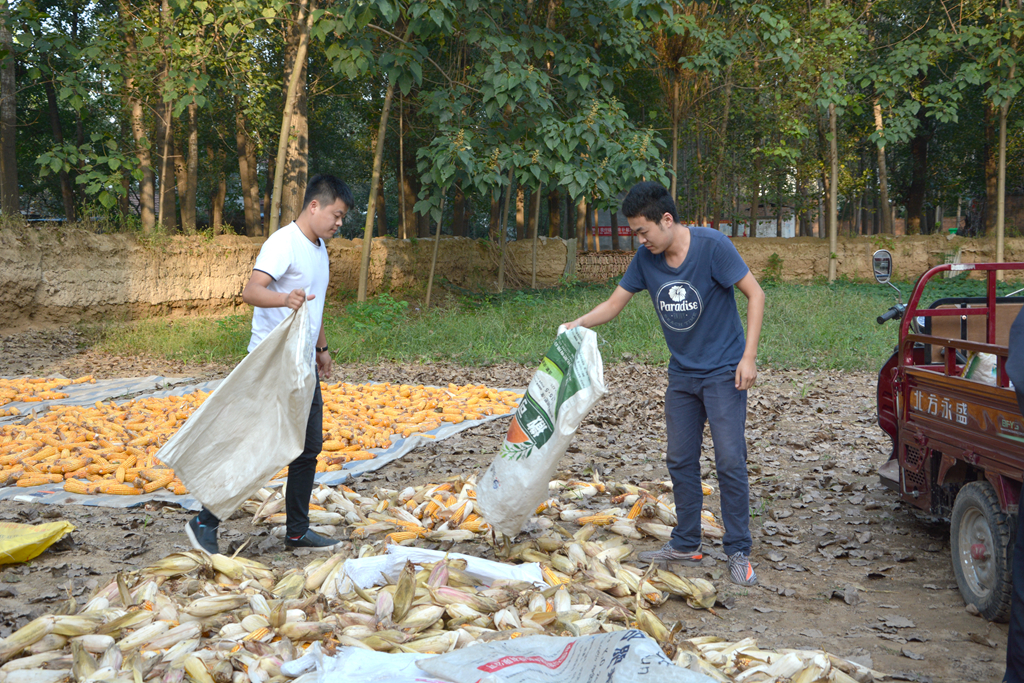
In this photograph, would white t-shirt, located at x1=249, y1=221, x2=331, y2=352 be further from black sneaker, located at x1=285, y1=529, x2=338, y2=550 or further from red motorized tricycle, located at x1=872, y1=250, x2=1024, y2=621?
red motorized tricycle, located at x1=872, y1=250, x2=1024, y2=621

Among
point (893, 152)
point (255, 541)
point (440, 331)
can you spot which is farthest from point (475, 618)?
point (893, 152)

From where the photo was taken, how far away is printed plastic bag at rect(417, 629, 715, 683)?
6.94 ft

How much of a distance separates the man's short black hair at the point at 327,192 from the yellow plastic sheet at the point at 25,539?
6.69ft

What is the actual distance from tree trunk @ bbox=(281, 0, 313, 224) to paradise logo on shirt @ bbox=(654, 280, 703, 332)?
9.82 m

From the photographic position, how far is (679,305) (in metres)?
3.79

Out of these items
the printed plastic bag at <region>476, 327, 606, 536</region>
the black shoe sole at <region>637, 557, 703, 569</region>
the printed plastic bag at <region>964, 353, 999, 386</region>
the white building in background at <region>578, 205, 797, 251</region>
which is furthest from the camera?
the white building in background at <region>578, 205, 797, 251</region>

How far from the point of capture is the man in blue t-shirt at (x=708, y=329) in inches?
145

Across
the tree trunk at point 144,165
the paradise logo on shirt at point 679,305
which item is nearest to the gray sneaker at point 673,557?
the paradise logo on shirt at point 679,305

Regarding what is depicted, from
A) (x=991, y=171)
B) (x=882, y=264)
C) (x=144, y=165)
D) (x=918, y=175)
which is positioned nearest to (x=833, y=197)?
(x=991, y=171)

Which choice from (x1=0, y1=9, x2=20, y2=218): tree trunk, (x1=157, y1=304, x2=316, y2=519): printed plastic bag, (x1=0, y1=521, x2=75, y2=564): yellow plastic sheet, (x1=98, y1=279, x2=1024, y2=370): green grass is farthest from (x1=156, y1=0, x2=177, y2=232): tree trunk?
(x1=157, y1=304, x2=316, y2=519): printed plastic bag

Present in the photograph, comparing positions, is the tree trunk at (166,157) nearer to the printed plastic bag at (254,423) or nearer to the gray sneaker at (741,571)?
the printed plastic bag at (254,423)

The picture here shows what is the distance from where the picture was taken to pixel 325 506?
4.96 metres

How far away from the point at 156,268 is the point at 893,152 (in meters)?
25.1

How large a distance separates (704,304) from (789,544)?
5.37ft
